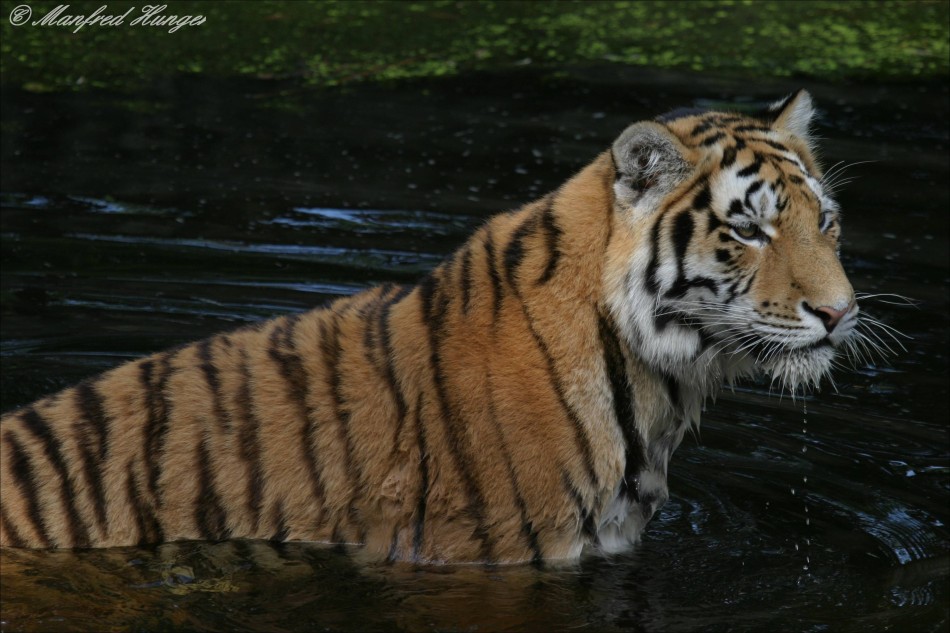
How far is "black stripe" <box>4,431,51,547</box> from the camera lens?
300 centimetres

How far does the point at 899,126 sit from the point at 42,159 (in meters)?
4.39

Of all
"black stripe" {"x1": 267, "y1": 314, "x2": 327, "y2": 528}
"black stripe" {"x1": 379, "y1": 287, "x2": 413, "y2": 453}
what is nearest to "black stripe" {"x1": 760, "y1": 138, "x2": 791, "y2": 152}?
"black stripe" {"x1": 379, "y1": 287, "x2": 413, "y2": 453}

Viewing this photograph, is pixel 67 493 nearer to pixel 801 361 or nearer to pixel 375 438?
pixel 375 438

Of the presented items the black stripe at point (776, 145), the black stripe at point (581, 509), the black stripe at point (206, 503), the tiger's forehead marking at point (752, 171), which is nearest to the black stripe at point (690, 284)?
the tiger's forehead marking at point (752, 171)

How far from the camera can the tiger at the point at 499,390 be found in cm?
288

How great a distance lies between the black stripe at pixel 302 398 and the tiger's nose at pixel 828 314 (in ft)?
3.78

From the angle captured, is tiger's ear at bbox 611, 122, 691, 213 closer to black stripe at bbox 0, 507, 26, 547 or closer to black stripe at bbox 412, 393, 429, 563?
black stripe at bbox 412, 393, 429, 563

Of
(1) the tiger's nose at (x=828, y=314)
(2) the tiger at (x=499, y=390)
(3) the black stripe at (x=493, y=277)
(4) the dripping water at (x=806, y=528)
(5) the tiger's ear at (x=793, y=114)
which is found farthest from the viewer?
(4) the dripping water at (x=806, y=528)

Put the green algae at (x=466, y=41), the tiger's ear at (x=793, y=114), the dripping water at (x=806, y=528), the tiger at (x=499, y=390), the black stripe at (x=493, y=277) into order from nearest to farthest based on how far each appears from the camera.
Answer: the tiger at (x=499, y=390) → the black stripe at (x=493, y=277) → the tiger's ear at (x=793, y=114) → the dripping water at (x=806, y=528) → the green algae at (x=466, y=41)

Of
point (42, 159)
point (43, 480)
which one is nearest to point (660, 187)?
point (43, 480)

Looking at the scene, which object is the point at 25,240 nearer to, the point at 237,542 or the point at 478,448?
the point at 237,542

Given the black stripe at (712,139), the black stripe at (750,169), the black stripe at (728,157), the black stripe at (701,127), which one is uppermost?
the black stripe at (701,127)

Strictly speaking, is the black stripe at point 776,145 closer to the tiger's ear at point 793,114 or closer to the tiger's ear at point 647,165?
the tiger's ear at point 793,114

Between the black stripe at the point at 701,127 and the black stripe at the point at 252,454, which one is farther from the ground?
the black stripe at the point at 701,127
